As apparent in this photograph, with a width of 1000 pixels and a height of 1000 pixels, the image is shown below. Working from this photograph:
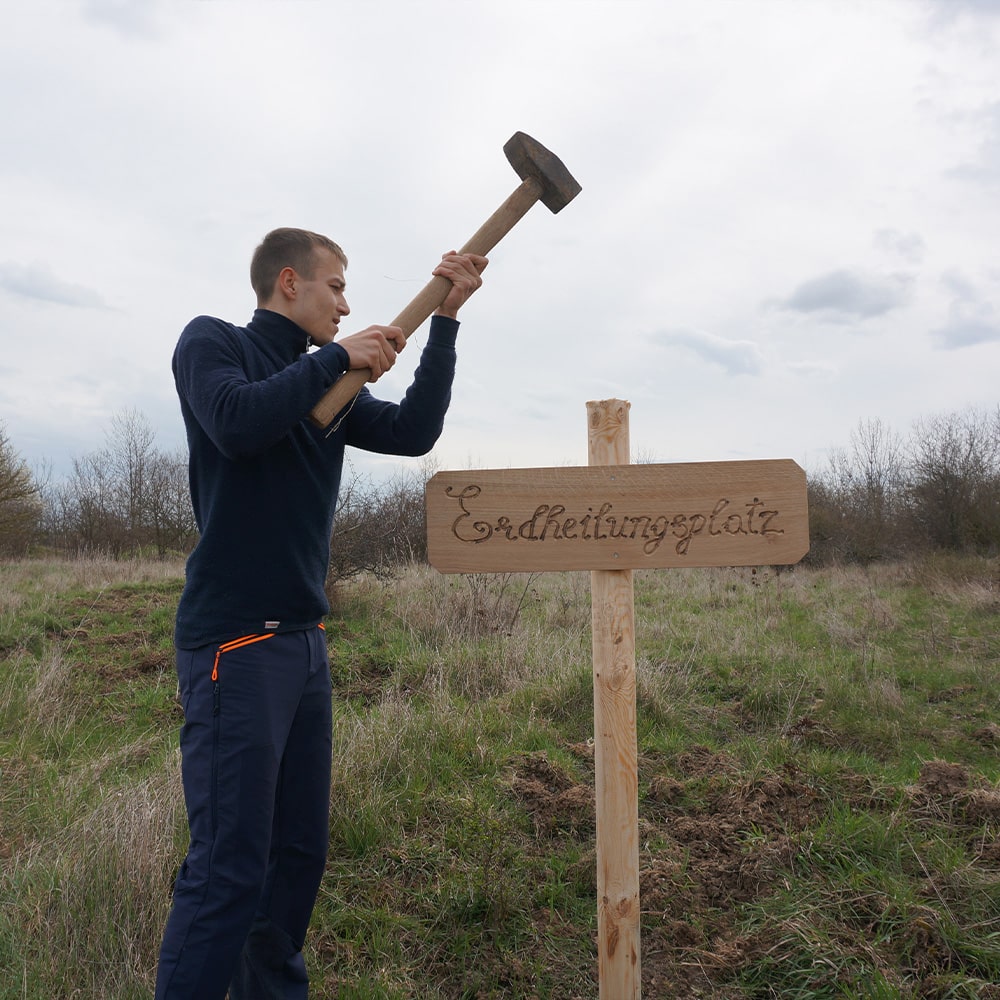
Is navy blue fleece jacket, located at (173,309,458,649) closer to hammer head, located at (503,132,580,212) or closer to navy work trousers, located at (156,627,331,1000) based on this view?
navy work trousers, located at (156,627,331,1000)

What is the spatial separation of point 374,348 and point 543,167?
2.77 feet

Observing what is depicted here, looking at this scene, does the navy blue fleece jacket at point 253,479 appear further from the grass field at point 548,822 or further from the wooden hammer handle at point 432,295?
the grass field at point 548,822

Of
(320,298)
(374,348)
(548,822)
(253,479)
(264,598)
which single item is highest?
(320,298)

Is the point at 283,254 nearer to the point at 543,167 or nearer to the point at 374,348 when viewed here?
the point at 374,348

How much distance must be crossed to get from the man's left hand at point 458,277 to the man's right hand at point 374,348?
218 millimetres

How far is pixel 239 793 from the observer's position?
5.61 ft

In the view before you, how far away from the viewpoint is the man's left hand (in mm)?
2191

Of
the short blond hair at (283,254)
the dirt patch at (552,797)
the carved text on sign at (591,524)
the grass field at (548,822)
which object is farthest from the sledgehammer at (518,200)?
the dirt patch at (552,797)

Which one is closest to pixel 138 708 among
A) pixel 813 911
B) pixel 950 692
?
pixel 813 911

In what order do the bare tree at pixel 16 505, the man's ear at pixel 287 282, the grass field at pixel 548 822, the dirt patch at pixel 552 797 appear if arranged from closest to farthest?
the man's ear at pixel 287 282 → the grass field at pixel 548 822 → the dirt patch at pixel 552 797 → the bare tree at pixel 16 505

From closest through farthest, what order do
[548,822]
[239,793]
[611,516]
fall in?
[239,793], [611,516], [548,822]

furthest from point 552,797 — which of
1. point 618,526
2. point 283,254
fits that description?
point 283,254

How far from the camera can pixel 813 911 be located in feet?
8.74

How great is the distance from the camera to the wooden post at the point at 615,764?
84.7 inches
